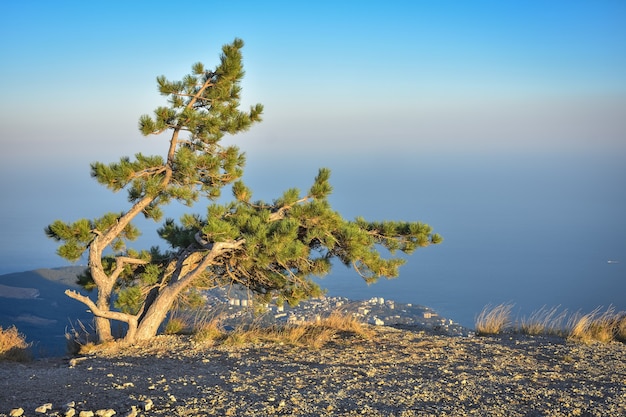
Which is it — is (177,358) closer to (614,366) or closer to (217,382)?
(217,382)

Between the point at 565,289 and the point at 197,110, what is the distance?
3489 centimetres

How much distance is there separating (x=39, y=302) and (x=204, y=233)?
26.4 metres

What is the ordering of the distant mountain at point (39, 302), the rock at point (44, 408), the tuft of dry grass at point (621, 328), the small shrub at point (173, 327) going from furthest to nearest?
1. the distant mountain at point (39, 302)
2. the tuft of dry grass at point (621, 328)
3. the small shrub at point (173, 327)
4. the rock at point (44, 408)

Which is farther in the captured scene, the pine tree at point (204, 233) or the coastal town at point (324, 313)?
the coastal town at point (324, 313)

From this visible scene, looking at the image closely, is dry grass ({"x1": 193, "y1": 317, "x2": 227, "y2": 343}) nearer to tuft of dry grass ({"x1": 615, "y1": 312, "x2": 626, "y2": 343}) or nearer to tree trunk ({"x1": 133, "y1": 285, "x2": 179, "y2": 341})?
tree trunk ({"x1": 133, "y1": 285, "x2": 179, "y2": 341})

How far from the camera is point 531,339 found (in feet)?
32.0

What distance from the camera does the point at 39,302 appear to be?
104 feet

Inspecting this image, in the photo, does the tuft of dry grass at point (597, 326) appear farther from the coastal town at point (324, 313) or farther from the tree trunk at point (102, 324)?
the tree trunk at point (102, 324)

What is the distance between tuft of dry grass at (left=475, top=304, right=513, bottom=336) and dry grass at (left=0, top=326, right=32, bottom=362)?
7.18m

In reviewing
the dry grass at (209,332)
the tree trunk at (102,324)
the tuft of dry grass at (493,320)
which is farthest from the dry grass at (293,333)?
the tuft of dry grass at (493,320)

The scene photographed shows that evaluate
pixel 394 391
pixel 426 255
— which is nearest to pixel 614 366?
pixel 394 391

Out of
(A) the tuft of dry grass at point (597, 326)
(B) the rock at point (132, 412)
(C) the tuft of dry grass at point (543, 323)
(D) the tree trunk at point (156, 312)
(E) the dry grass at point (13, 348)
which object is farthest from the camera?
(C) the tuft of dry grass at point (543, 323)

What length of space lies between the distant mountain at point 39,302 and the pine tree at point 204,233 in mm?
16086

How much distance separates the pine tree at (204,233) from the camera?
29.8 feet
